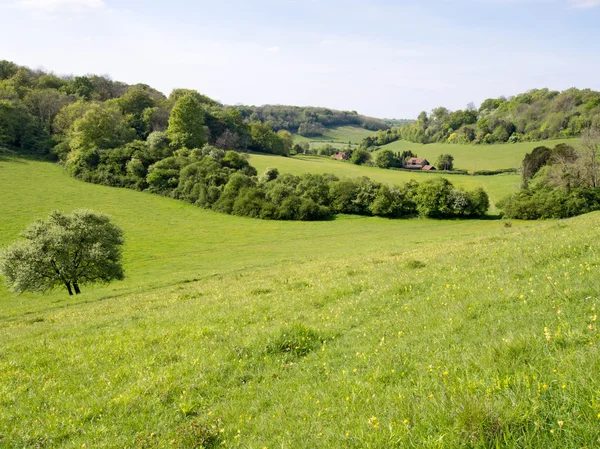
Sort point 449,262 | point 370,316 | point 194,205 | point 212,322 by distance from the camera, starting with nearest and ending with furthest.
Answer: point 370,316 → point 212,322 → point 449,262 → point 194,205

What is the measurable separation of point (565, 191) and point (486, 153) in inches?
3158

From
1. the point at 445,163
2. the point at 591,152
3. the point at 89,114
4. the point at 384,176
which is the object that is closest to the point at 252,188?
the point at 89,114

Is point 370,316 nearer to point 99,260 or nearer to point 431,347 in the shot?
point 431,347

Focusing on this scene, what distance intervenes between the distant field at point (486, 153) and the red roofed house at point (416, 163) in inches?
228

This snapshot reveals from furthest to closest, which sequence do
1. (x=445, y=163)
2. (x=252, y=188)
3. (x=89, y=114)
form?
(x=445, y=163) → (x=89, y=114) → (x=252, y=188)

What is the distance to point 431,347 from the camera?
292 inches

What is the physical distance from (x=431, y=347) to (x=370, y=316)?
344cm

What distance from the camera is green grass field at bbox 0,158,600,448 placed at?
4566mm

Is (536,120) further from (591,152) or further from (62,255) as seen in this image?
(62,255)

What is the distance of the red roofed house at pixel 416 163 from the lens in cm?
14975

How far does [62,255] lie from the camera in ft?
114

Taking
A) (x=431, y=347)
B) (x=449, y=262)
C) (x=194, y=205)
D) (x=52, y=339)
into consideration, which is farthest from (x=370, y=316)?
(x=194, y=205)

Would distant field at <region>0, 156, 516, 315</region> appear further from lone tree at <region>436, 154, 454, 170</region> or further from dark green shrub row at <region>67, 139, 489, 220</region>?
lone tree at <region>436, 154, 454, 170</region>

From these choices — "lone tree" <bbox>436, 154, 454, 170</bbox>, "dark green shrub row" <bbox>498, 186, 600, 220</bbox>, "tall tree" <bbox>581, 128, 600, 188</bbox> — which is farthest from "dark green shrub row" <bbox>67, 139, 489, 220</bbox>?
"lone tree" <bbox>436, 154, 454, 170</bbox>
